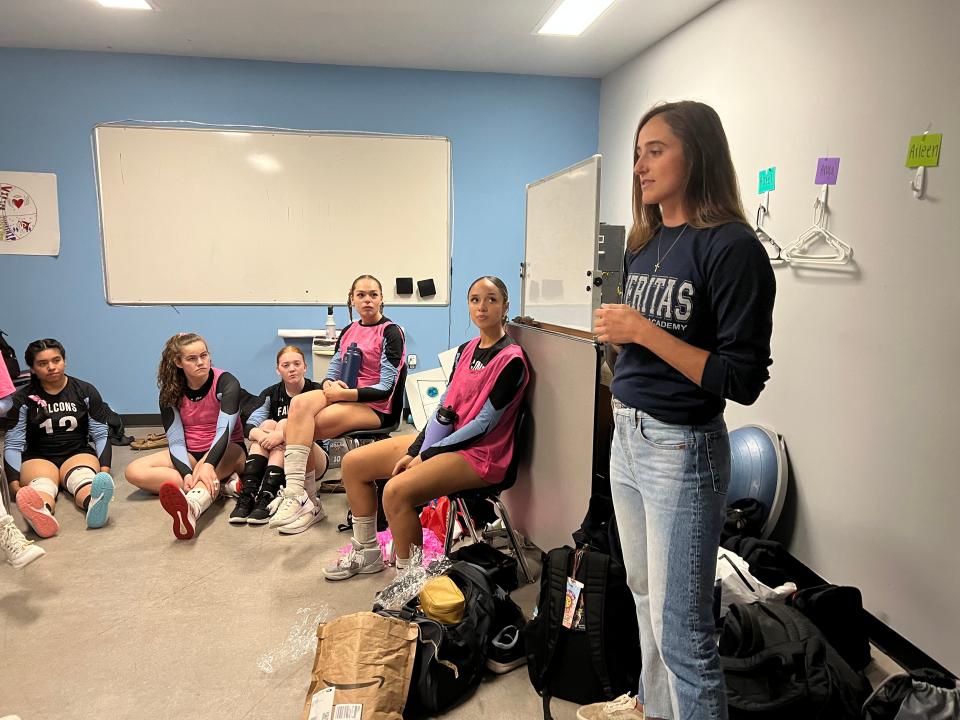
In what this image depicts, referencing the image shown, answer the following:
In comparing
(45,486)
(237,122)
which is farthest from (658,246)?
(237,122)

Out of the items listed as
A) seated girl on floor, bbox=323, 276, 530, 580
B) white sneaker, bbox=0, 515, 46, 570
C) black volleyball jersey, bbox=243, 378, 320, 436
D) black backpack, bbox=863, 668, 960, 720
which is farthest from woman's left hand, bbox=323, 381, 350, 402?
black backpack, bbox=863, 668, 960, 720

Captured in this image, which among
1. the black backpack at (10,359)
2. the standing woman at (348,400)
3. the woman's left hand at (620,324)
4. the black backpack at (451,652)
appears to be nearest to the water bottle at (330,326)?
the standing woman at (348,400)

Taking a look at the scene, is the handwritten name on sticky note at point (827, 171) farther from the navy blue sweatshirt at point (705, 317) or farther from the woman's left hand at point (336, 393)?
the woman's left hand at point (336, 393)

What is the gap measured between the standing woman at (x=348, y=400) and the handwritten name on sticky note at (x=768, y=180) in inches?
72.1

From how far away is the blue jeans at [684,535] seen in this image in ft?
3.92

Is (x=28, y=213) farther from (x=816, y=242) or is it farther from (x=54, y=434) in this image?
(x=816, y=242)

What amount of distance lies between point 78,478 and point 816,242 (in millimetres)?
3580

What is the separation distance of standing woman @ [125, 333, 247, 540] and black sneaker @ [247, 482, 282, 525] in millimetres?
235

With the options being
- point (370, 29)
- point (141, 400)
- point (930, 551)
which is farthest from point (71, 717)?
point (370, 29)

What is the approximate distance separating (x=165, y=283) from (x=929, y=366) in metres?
4.55

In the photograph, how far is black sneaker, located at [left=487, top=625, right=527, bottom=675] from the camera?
1.97 m

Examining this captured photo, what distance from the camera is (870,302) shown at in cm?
230

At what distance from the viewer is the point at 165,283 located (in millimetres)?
4695

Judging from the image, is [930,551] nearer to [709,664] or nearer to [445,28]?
[709,664]
